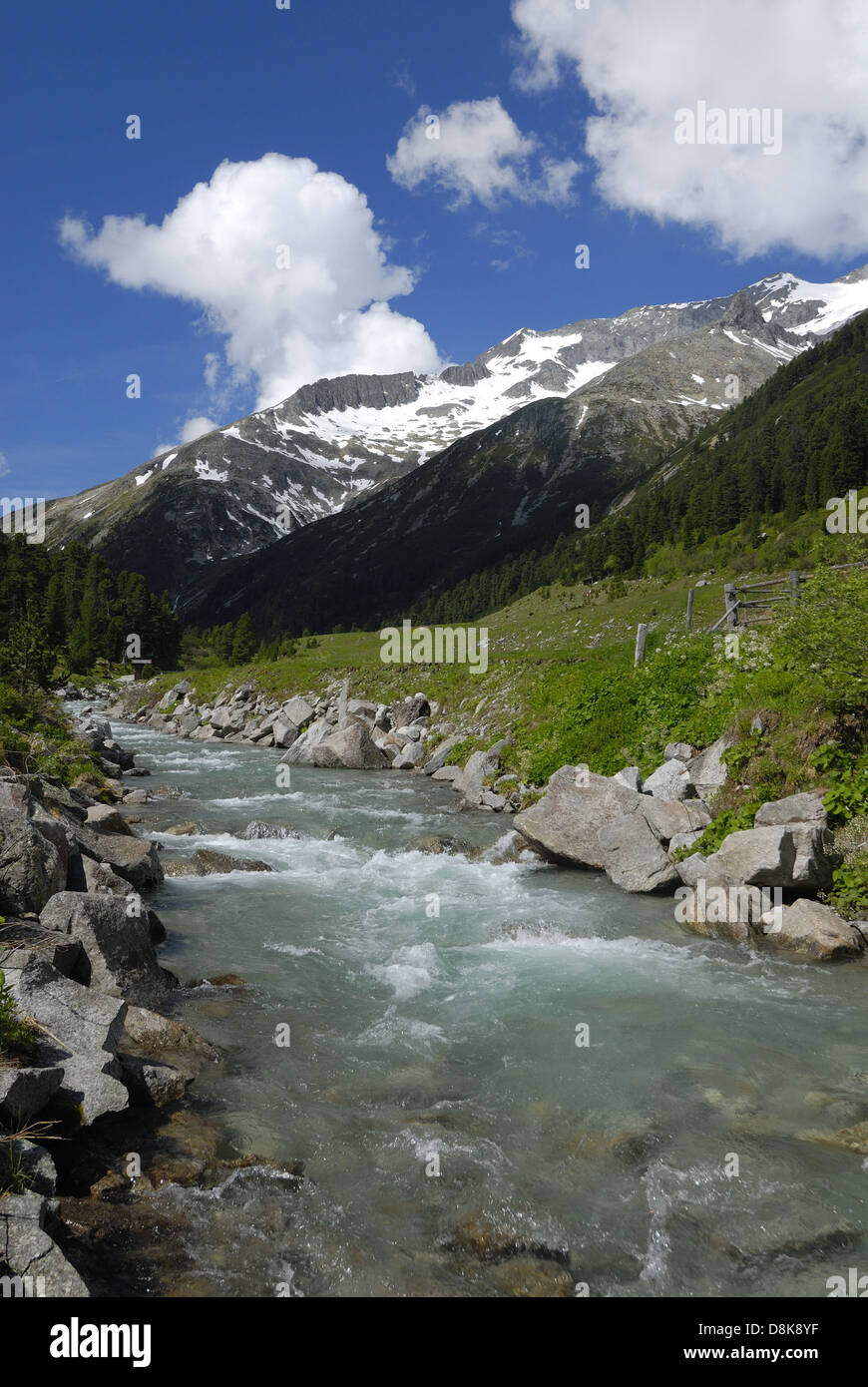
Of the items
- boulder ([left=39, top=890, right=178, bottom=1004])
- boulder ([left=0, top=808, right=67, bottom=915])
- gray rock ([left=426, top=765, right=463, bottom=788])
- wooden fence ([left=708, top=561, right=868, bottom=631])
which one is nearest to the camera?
boulder ([left=39, top=890, right=178, bottom=1004])

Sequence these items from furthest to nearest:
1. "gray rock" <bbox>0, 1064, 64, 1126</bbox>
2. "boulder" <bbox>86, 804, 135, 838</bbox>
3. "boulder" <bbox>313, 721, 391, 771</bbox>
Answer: "boulder" <bbox>313, 721, 391, 771</bbox>
"boulder" <bbox>86, 804, 135, 838</bbox>
"gray rock" <bbox>0, 1064, 64, 1126</bbox>

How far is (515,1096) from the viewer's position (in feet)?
29.7

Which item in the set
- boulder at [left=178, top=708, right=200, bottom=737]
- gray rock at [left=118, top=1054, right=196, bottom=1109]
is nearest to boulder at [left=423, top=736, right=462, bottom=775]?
gray rock at [left=118, top=1054, right=196, bottom=1109]

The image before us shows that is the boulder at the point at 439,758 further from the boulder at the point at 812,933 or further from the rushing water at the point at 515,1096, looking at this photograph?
the boulder at the point at 812,933

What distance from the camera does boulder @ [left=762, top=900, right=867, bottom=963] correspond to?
1256cm

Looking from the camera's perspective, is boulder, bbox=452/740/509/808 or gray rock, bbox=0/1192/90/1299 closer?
gray rock, bbox=0/1192/90/1299

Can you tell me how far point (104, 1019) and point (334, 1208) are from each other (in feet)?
10.7

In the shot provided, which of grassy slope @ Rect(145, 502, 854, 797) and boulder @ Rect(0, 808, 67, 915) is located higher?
grassy slope @ Rect(145, 502, 854, 797)

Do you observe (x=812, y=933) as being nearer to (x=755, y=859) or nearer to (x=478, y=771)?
(x=755, y=859)

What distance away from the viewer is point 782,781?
54.6 feet

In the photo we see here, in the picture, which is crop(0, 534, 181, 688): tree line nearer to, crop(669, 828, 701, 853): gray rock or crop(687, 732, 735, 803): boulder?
crop(687, 732, 735, 803): boulder

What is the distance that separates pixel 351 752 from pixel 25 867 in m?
26.9

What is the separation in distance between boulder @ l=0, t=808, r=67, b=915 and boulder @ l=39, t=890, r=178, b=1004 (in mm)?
598
